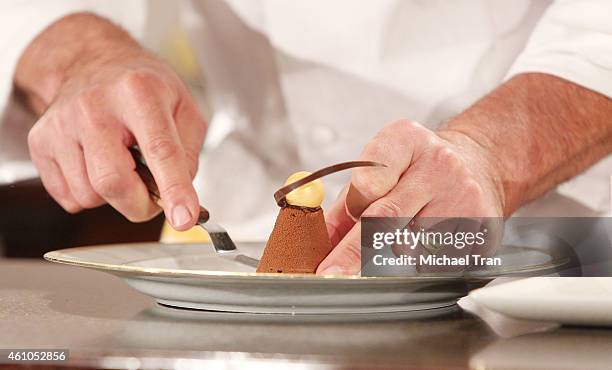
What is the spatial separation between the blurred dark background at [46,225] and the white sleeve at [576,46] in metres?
1.05

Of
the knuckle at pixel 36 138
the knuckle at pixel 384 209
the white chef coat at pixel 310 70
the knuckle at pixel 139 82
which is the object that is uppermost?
the white chef coat at pixel 310 70

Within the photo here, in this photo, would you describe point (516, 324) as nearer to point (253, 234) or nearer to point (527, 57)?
point (527, 57)

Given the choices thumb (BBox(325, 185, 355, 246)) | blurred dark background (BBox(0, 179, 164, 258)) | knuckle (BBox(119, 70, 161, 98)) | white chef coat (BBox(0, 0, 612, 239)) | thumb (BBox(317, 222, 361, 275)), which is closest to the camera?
thumb (BBox(317, 222, 361, 275))

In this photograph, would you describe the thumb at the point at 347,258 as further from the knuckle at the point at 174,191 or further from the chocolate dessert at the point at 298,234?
the knuckle at the point at 174,191

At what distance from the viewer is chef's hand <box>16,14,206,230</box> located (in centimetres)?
65

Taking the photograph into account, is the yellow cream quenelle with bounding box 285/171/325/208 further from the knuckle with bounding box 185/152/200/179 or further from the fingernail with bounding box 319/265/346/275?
the knuckle with bounding box 185/152/200/179

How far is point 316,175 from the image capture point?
48 cm

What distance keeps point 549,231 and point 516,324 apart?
9cm

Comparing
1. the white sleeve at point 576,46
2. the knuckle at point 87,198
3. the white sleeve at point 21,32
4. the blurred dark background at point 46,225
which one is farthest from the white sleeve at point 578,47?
the blurred dark background at point 46,225

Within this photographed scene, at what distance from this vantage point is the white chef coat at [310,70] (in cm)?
101

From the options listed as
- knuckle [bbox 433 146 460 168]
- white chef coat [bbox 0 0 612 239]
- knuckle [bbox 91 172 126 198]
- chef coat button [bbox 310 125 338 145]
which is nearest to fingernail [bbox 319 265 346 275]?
knuckle [bbox 433 146 460 168]

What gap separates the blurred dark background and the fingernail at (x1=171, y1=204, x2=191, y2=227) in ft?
3.65

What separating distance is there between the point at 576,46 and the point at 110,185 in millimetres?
405

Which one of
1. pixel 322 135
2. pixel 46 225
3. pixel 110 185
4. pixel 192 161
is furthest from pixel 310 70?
pixel 46 225
